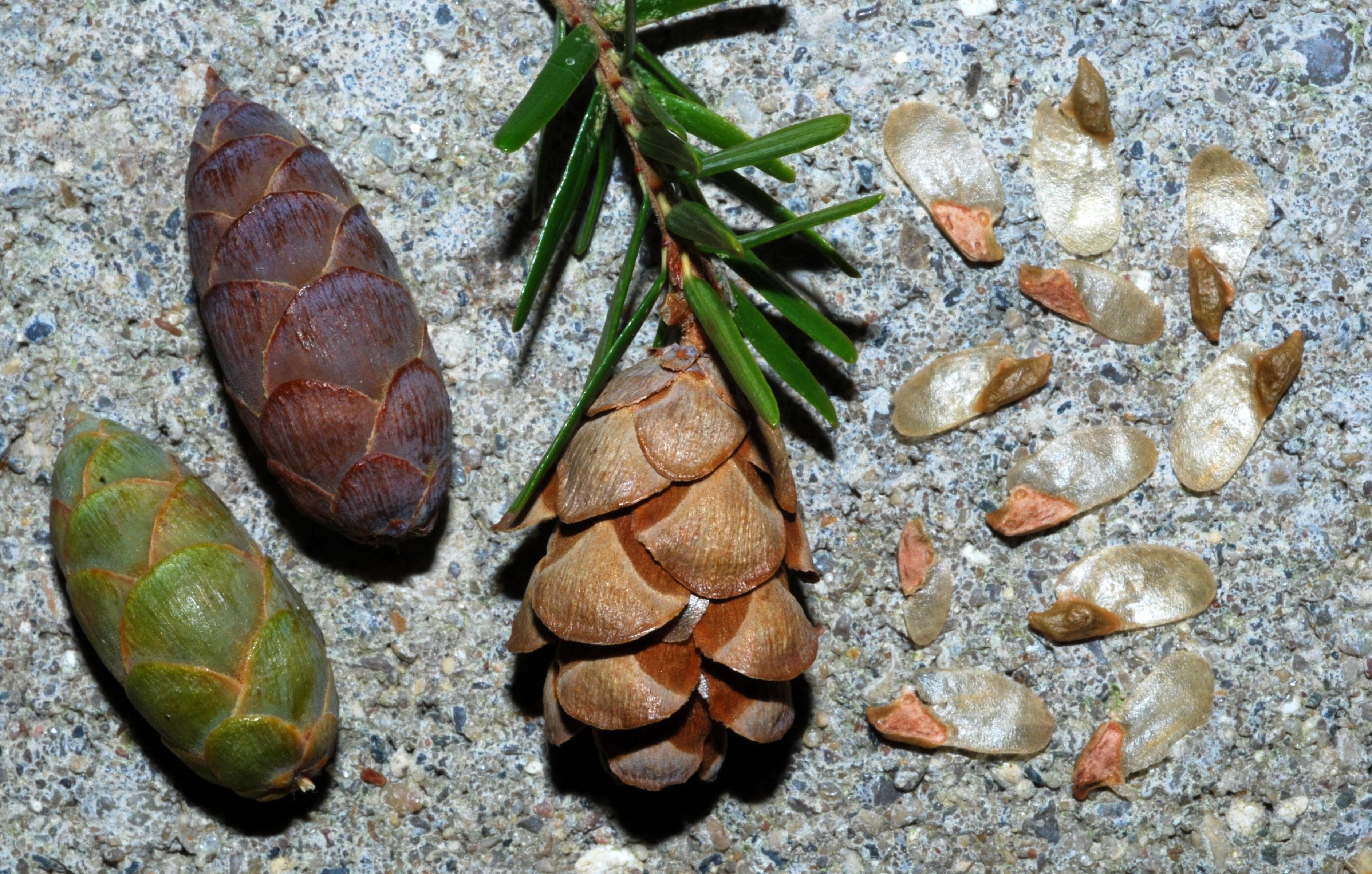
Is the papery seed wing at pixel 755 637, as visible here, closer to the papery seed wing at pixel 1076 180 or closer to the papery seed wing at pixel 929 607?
the papery seed wing at pixel 929 607

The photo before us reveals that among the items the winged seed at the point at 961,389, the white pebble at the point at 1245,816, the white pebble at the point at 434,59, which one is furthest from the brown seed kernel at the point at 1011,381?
the white pebble at the point at 434,59

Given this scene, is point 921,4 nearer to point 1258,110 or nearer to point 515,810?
point 1258,110

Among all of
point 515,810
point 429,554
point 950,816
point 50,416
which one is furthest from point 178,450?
point 950,816

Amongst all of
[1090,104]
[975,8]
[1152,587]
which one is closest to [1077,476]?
[1152,587]

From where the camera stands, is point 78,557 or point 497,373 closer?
point 78,557

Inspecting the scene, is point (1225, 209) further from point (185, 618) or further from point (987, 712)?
point (185, 618)

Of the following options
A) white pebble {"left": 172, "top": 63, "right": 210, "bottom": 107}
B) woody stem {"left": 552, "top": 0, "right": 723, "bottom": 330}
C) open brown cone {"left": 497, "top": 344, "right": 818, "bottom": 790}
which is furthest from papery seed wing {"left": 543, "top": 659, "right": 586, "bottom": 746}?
white pebble {"left": 172, "top": 63, "right": 210, "bottom": 107}
